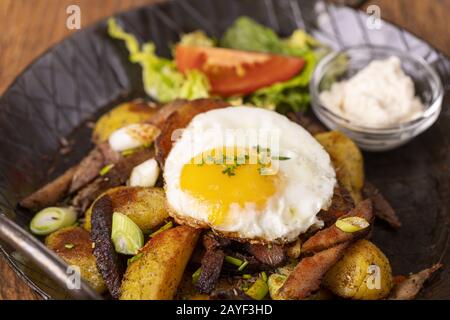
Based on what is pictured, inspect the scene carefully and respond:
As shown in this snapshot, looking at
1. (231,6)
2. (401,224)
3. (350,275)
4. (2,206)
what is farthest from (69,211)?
(231,6)

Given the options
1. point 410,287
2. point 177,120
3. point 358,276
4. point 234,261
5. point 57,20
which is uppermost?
Answer: point 57,20

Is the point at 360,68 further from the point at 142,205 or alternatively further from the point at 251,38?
the point at 142,205

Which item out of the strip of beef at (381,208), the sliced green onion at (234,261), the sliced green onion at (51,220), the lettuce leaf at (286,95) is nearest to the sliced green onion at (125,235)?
the sliced green onion at (234,261)

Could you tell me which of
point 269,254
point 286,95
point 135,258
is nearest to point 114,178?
point 135,258

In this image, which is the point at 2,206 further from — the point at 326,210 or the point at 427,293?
the point at 427,293

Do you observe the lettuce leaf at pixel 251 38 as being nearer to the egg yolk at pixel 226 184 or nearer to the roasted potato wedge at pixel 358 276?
the egg yolk at pixel 226 184

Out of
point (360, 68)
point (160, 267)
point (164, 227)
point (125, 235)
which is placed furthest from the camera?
point (360, 68)
